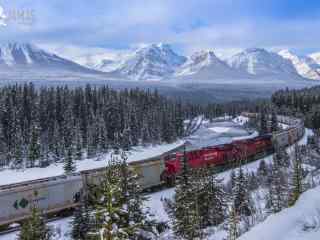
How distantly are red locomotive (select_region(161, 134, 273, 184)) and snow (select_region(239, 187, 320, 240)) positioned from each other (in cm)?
1933

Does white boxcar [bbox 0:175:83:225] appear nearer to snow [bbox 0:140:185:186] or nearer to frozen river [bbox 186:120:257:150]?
snow [bbox 0:140:185:186]

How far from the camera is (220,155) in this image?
6556 centimetres

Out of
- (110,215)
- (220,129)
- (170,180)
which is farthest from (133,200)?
(220,129)

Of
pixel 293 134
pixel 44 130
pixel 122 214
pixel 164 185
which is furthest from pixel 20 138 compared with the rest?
pixel 122 214

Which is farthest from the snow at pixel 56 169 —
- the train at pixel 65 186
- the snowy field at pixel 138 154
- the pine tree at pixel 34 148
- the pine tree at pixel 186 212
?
the pine tree at pixel 186 212

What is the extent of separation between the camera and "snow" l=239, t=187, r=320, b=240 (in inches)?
751

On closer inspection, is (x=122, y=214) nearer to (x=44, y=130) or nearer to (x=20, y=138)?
(x=20, y=138)

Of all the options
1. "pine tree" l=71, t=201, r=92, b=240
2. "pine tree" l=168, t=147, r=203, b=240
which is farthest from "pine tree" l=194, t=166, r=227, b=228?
"pine tree" l=71, t=201, r=92, b=240

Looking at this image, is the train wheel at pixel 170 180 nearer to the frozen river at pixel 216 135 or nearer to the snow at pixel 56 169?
the snow at pixel 56 169

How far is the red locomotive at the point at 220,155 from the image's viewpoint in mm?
53213

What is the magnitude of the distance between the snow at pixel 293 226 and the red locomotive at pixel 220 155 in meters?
19.3

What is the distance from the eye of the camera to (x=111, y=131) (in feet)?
402

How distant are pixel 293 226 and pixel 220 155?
4532 centimetres

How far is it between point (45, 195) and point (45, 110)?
3199 inches
